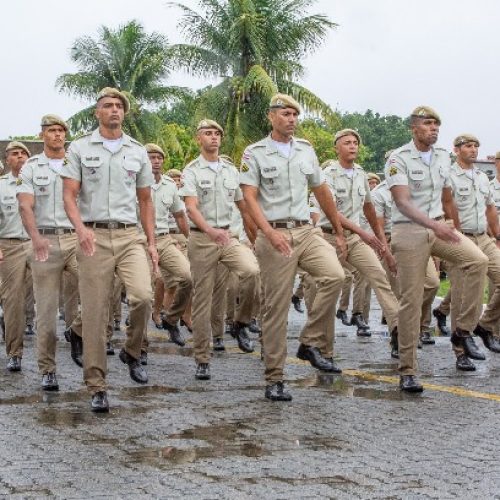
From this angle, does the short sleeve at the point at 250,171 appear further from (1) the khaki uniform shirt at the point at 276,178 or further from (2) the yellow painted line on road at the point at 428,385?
(2) the yellow painted line on road at the point at 428,385

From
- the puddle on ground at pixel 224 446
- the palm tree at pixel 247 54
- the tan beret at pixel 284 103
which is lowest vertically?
the puddle on ground at pixel 224 446

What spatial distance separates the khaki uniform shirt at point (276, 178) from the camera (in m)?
9.96

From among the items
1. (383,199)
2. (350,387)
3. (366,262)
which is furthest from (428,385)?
(383,199)

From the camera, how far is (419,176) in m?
10.5

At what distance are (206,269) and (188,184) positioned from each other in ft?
3.20

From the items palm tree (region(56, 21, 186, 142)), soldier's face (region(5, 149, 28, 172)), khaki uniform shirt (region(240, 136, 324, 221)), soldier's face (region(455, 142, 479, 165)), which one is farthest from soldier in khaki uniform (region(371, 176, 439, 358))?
palm tree (region(56, 21, 186, 142))

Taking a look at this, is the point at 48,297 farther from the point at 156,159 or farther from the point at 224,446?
the point at 156,159

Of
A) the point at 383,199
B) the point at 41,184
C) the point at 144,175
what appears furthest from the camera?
the point at 383,199

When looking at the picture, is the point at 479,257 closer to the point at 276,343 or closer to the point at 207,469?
the point at 276,343

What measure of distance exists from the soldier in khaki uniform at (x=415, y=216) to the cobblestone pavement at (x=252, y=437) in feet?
1.52

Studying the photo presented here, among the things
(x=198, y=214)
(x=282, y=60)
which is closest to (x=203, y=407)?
(x=198, y=214)

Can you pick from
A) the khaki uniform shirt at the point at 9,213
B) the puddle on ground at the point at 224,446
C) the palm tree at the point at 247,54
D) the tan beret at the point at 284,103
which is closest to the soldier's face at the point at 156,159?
the khaki uniform shirt at the point at 9,213

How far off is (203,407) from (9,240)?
4785 millimetres

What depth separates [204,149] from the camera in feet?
40.7
